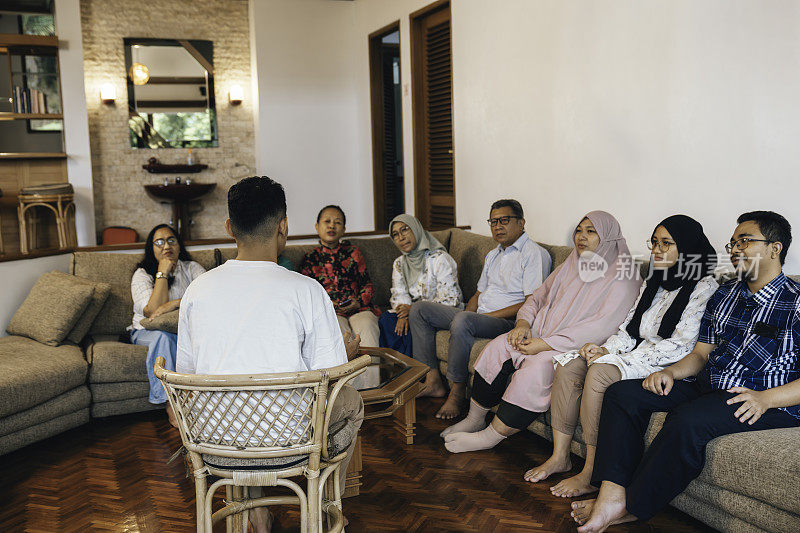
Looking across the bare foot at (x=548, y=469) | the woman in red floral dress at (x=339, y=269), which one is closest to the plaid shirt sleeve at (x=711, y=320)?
the bare foot at (x=548, y=469)

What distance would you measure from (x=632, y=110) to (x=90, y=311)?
3308 mm

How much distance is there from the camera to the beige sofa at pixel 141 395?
2207 millimetres

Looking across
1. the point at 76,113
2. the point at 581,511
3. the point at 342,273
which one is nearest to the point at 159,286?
the point at 342,273

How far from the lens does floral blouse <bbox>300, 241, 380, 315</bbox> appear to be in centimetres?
458

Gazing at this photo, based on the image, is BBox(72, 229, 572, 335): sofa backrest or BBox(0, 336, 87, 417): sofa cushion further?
BBox(72, 229, 572, 335): sofa backrest

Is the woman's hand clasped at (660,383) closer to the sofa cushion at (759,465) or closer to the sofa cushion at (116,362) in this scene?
the sofa cushion at (759,465)

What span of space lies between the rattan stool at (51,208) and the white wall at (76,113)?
5.1 inches

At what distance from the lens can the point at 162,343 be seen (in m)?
3.93

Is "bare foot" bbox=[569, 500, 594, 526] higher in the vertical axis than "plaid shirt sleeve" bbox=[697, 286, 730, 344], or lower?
lower

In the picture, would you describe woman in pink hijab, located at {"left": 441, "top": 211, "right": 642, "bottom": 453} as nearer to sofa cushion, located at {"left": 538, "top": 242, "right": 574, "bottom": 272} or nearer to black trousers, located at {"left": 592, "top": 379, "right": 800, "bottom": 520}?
sofa cushion, located at {"left": 538, "top": 242, "right": 574, "bottom": 272}

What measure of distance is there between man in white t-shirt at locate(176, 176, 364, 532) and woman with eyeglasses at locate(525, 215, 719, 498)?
1.22 metres

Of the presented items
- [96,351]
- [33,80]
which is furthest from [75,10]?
[96,351]

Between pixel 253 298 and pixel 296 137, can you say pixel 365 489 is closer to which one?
pixel 253 298

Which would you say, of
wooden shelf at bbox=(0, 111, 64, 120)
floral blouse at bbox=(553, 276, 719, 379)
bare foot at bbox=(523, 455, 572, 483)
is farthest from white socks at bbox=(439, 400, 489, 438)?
wooden shelf at bbox=(0, 111, 64, 120)
